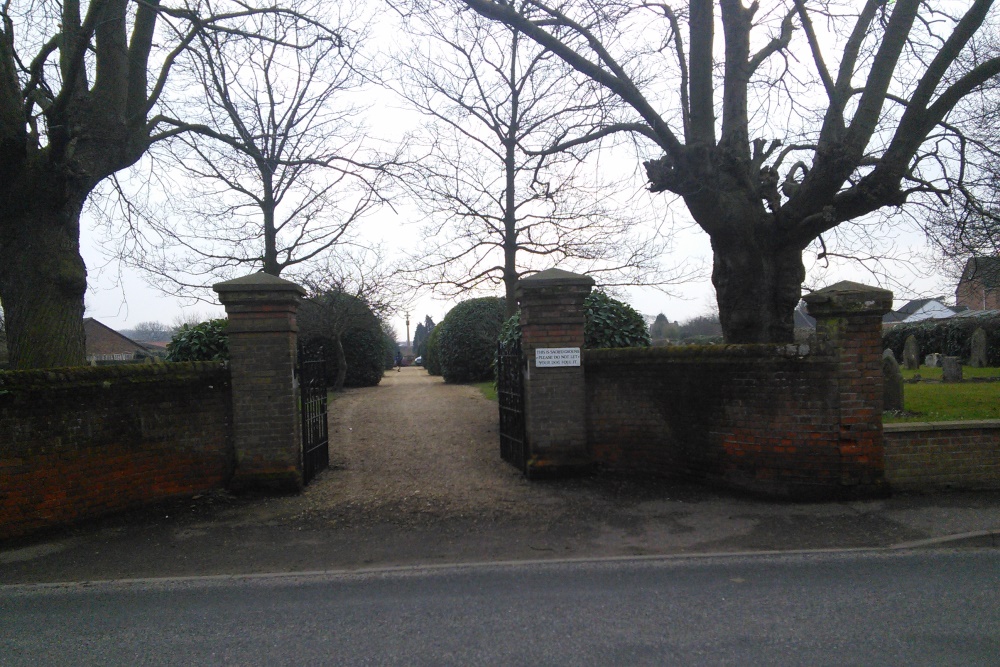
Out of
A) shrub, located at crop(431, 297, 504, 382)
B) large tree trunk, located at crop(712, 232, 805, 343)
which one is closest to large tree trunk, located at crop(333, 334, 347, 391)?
shrub, located at crop(431, 297, 504, 382)

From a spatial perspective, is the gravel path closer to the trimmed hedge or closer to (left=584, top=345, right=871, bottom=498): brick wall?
(left=584, top=345, right=871, bottom=498): brick wall

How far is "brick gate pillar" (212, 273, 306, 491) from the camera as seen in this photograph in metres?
A: 7.96

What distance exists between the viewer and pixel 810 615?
14.8 feet

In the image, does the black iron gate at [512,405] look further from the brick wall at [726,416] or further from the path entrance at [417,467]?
the brick wall at [726,416]

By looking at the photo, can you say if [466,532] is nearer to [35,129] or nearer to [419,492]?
[419,492]

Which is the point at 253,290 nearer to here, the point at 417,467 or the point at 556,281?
the point at 417,467

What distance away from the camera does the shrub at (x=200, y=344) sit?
10.8 meters

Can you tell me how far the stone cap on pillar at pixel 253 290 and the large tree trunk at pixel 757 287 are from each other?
620 cm

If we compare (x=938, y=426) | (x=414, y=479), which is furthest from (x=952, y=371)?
(x=414, y=479)

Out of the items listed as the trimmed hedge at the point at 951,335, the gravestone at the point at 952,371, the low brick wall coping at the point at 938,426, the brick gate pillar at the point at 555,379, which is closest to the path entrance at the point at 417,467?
the brick gate pillar at the point at 555,379

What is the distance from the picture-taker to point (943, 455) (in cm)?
746

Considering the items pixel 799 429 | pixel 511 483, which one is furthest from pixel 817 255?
pixel 511 483

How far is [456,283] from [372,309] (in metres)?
5.77

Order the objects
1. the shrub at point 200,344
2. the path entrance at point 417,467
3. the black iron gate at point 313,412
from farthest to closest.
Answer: the shrub at point 200,344, the black iron gate at point 313,412, the path entrance at point 417,467
